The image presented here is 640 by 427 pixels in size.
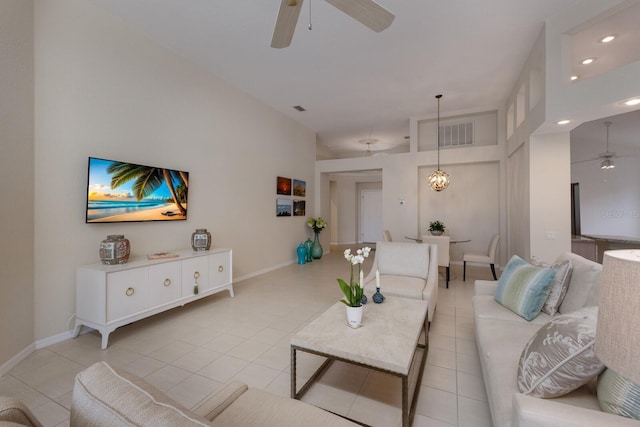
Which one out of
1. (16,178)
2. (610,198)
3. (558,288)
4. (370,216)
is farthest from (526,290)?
(370,216)

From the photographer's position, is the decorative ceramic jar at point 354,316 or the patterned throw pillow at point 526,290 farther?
the patterned throw pillow at point 526,290

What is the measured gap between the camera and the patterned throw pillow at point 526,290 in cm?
206

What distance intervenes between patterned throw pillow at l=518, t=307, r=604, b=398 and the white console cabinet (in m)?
3.14

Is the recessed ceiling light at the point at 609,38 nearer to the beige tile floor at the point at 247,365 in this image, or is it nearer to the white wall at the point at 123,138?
the beige tile floor at the point at 247,365

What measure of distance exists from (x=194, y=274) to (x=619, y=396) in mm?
3552

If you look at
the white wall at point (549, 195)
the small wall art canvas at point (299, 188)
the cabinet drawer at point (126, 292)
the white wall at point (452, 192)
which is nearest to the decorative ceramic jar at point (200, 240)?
the cabinet drawer at point (126, 292)

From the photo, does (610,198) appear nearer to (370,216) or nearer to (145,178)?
(370,216)

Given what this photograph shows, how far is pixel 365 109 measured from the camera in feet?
19.1

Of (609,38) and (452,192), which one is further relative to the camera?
(452,192)

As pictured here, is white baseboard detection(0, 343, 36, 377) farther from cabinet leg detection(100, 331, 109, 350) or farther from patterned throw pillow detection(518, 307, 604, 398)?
patterned throw pillow detection(518, 307, 604, 398)

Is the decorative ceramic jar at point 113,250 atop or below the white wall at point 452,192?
below

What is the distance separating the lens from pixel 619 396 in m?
0.98

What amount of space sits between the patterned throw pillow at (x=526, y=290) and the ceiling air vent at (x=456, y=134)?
4.54 meters

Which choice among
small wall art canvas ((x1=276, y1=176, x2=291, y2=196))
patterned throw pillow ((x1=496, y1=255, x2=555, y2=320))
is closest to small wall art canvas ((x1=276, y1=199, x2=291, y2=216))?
small wall art canvas ((x1=276, y1=176, x2=291, y2=196))
